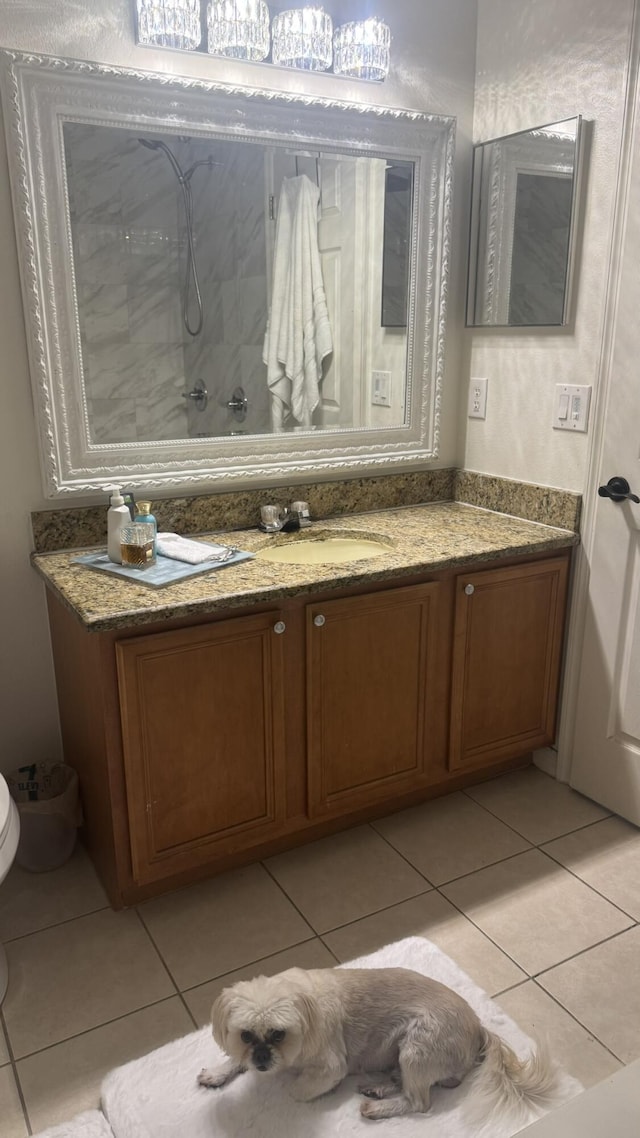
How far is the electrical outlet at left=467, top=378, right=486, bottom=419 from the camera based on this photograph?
2.53 m

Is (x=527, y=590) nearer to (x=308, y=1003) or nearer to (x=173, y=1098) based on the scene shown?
(x=308, y=1003)

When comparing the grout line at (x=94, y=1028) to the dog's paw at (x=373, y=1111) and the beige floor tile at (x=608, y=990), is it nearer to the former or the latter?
the dog's paw at (x=373, y=1111)

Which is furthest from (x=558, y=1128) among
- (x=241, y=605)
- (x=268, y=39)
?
(x=268, y=39)

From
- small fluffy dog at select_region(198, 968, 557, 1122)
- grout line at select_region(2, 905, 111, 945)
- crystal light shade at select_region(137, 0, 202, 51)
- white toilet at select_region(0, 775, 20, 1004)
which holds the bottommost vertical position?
grout line at select_region(2, 905, 111, 945)

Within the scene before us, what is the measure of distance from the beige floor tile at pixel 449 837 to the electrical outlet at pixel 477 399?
118 centimetres

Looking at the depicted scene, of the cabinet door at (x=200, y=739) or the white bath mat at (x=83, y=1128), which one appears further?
the cabinet door at (x=200, y=739)

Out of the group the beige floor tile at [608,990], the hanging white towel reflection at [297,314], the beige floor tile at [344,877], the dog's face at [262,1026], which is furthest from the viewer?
the hanging white towel reflection at [297,314]

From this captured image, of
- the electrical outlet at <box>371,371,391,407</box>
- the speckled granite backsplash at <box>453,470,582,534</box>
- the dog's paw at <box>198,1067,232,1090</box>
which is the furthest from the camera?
the electrical outlet at <box>371,371,391,407</box>

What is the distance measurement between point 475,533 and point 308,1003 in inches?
51.4

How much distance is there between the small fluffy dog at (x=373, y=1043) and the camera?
1.42 m

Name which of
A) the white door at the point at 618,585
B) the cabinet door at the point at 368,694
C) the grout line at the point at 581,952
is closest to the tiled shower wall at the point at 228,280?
the cabinet door at the point at 368,694

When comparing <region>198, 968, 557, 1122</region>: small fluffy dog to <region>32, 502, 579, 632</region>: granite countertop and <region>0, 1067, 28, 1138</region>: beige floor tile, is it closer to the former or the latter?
<region>0, 1067, 28, 1138</region>: beige floor tile

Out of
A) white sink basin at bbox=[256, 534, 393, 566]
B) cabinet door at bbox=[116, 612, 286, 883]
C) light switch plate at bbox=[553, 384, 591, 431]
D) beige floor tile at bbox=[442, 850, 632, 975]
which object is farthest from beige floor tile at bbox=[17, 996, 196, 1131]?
light switch plate at bbox=[553, 384, 591, 431]

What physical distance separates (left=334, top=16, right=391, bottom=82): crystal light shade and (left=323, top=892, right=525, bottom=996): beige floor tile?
2145mm
